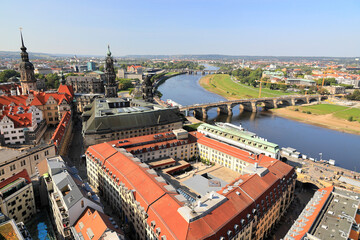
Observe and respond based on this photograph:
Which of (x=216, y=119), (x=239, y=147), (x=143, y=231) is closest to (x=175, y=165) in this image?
(x=239, y=147)

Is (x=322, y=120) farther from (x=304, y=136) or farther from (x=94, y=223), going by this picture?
(x=94, y=223)

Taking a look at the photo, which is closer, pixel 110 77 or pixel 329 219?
pixel 329 219

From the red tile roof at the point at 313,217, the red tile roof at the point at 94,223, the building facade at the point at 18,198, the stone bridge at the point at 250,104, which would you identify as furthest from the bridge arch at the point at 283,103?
the building facade at the point at 18,198

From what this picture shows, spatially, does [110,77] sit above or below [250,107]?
above

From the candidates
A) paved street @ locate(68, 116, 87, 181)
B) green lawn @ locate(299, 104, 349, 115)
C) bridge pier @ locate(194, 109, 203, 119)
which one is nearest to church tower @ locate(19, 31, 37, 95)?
paved street @ locate(68, 116, 87, 181)

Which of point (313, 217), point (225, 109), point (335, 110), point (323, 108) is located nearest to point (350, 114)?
point (335, 110)

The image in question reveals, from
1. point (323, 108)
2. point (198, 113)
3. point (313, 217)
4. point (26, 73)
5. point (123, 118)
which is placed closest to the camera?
point (313, 217)

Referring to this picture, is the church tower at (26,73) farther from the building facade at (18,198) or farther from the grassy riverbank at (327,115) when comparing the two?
the grassy riverbank at (327,115)

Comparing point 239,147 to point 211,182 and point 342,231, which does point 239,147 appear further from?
point 342,231
